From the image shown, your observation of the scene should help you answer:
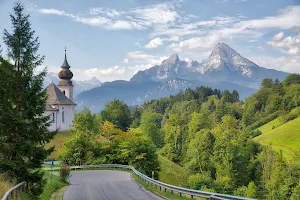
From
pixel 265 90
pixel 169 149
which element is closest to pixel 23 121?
pixel 169 149

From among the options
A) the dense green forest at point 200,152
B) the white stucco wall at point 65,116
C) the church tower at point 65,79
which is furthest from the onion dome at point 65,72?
the dense green forest at point 200,152

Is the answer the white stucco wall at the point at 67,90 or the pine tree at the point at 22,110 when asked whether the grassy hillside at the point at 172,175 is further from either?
the pine tree at the point at 22,110

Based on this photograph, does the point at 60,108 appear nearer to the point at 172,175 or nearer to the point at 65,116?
the point at 65,116

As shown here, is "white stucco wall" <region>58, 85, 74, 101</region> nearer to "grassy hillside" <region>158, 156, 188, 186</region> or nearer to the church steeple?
the church steeple

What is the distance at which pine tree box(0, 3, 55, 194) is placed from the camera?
16500 millimetres

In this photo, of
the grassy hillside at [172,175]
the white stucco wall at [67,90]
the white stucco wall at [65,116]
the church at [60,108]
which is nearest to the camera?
the grassy hillside at [172,175]

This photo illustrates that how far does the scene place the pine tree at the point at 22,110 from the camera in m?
16.5

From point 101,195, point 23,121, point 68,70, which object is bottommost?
point 101,195

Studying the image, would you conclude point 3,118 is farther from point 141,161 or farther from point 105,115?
point 105,115

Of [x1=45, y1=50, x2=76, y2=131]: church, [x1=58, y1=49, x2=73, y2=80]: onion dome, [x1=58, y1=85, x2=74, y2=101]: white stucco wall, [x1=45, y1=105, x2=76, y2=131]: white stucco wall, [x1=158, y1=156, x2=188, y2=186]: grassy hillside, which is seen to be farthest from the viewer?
[x1=58, y1=85, x2=74, y2=101]: white stucco wall

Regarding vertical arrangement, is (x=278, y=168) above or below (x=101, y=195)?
below

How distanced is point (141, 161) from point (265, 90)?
129 metres

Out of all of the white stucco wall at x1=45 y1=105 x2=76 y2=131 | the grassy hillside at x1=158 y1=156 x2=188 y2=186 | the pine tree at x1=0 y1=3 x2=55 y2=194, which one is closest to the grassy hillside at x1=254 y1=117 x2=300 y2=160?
the grassy hillside at x1=158 y1=156 x2=188 y2=186

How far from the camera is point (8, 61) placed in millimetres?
17734
